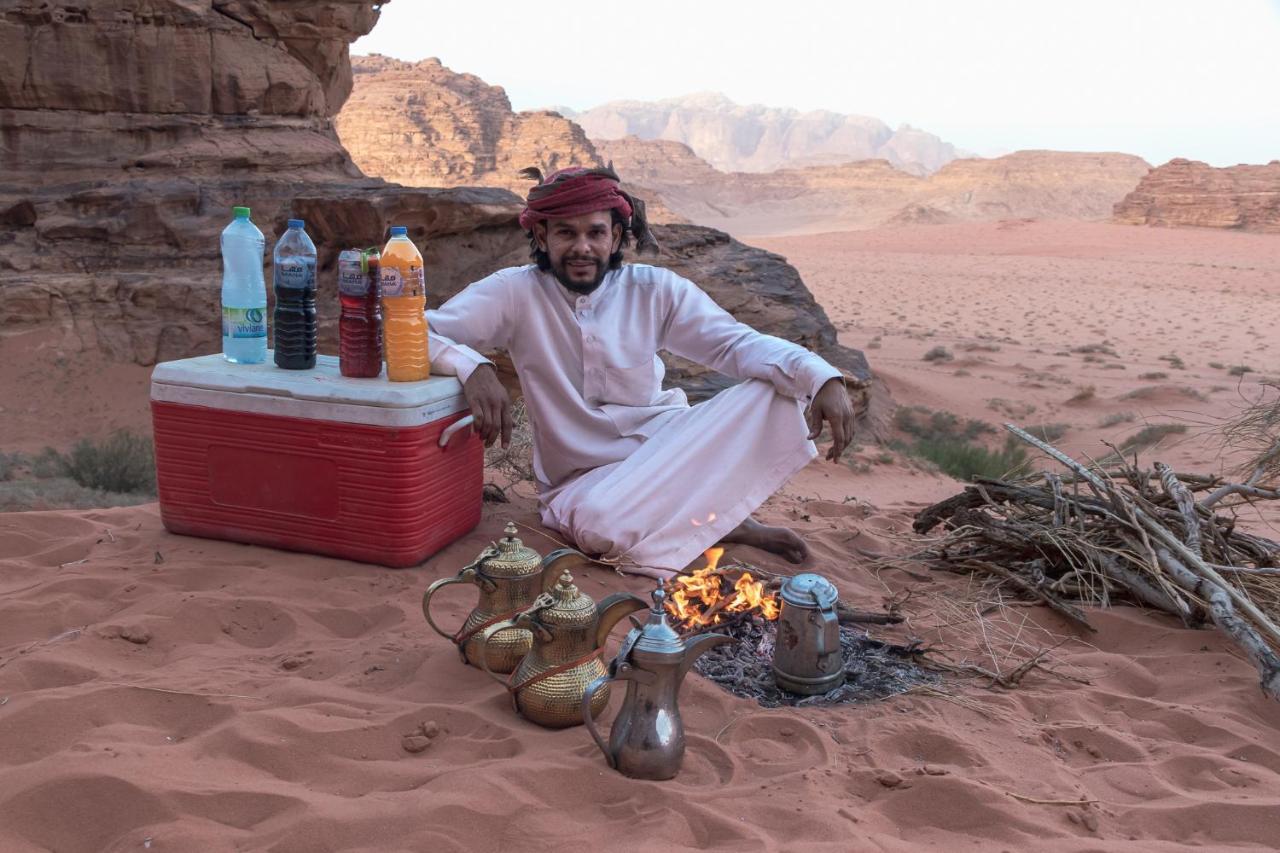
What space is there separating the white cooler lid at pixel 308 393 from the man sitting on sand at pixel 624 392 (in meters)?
0.15

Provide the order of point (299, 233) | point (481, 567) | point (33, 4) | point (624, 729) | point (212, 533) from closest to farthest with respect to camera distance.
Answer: point (624, 729), point (481, 567), point (299, 233), point (212, 533), point (33, 4)

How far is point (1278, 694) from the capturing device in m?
2.81

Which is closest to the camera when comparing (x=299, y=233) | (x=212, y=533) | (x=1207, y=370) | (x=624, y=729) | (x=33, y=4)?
(x=624, y=729)

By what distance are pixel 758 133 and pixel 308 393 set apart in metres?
176

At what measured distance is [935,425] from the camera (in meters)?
9.62

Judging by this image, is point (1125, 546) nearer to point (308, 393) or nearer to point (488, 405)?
point (488, 405)

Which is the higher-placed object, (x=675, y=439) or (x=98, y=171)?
(x=98, y=171)

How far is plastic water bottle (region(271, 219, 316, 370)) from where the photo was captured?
3.53m

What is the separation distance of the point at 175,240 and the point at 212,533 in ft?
22.6

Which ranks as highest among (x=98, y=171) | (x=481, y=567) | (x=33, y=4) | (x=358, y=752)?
(x=33, y=4)

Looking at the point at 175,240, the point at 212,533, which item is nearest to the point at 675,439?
the point at 212,533

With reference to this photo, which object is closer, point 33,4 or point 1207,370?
point 33,4

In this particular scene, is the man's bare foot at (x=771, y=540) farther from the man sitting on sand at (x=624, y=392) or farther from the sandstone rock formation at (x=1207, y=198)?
the sandstone rock formation at (x=1207, y=198)

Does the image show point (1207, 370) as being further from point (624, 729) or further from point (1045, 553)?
point (624, 729)
